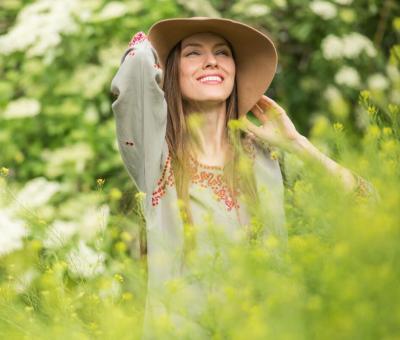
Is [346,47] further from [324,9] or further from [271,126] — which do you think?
[271,126]

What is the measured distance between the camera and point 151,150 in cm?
197

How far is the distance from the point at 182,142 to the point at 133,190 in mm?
1386

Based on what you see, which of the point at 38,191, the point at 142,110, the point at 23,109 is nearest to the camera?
the point at 142,110

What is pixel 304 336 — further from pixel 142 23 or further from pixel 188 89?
pixel 142 23

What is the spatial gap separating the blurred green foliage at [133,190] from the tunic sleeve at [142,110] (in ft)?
0.37

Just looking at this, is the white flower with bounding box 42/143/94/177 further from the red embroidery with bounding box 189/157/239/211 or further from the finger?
the red embroidery with bounding box 189/157/239/211

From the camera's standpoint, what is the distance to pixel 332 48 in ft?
14.3

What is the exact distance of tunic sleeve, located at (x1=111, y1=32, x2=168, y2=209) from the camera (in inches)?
76.7

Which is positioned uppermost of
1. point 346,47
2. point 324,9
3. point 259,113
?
point 259,113

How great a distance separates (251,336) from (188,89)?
1.16 meters

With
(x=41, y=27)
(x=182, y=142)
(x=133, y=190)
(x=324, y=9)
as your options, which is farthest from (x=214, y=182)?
(x=324, y=9)

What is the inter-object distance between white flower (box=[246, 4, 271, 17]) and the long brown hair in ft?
7.11

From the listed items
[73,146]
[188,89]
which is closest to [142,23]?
[73,146]

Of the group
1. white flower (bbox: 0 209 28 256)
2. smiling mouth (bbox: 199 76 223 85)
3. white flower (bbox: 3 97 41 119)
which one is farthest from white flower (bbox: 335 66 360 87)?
smiling mouth (bbox: 199 76 223 85)
